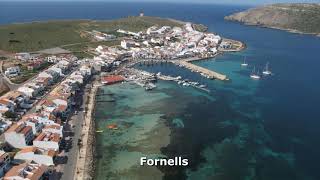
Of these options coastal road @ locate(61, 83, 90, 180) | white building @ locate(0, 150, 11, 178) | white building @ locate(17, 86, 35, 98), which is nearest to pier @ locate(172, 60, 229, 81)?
coastal road @ locate(61, 83, 90, 180)

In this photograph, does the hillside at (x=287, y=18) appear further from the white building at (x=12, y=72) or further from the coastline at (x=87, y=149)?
the coastline at (x=87, y=149)

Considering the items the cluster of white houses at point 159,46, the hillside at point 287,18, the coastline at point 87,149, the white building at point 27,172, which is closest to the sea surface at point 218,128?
the coastline at point 87,149

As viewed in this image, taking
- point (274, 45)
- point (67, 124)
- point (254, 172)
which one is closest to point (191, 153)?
point (254, 172)

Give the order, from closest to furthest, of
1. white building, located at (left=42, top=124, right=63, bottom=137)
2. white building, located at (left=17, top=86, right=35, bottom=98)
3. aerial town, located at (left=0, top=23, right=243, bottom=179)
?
1. aerial town, located at (left=0, top=23, right=243, bottom=179)
2. white building, located at (left=42, top=124, right=63, bottom=137)
3. white building, located at (left=17, top=86, right=35, bottom=98)

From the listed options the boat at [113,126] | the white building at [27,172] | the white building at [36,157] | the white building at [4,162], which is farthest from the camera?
the boat at [113,126]

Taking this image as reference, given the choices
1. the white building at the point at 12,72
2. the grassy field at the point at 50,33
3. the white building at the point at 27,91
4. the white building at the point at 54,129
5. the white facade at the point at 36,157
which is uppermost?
the grassy field at the point at 50,33

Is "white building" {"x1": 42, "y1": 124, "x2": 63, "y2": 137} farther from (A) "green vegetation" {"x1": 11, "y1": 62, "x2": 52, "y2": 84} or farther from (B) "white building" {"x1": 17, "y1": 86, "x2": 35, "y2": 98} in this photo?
(A) "green vegetation" {"x1": 11, "y1": 62, "x2": 52, "y2": 84}

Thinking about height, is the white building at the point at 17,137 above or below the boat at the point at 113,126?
above

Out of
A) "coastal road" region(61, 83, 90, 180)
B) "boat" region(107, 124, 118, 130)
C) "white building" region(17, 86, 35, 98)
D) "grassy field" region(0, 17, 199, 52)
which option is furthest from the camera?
"grassy field" region(0, 17, 199, 52)
